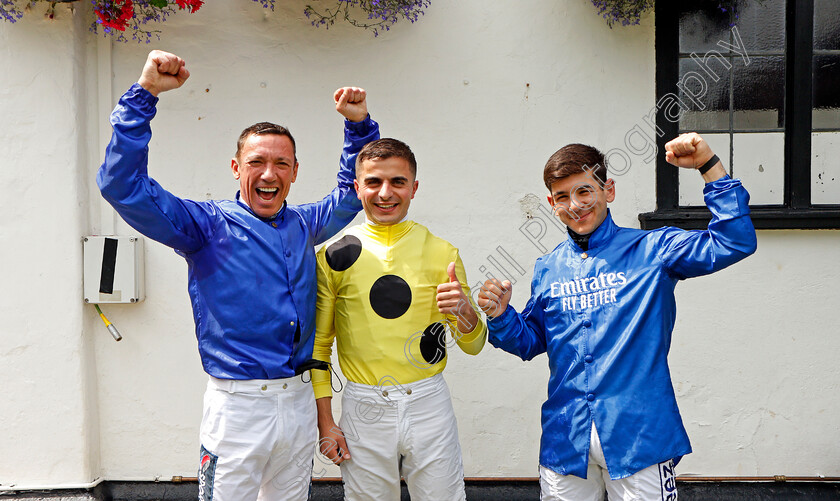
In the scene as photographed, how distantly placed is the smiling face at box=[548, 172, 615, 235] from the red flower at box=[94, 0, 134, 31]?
8.04 ft

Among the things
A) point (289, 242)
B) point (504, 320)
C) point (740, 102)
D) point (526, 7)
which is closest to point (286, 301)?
point (289, 242)

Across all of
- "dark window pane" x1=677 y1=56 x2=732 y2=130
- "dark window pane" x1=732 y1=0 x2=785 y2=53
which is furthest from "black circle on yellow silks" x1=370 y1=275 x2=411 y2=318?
"dark window pane" x1=732 y1=0 x2=785 y2=53

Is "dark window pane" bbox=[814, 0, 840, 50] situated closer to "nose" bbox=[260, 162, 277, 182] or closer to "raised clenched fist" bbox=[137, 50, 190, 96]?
"nose" bbox=[260, 162, 277, 182]

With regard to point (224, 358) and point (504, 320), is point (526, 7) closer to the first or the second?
point (504, 320)

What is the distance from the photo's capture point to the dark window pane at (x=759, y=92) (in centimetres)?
377

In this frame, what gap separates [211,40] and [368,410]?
2.43m

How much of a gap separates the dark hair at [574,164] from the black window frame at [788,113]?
1328mm

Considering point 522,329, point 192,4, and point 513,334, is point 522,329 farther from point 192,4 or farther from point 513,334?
point 192,4

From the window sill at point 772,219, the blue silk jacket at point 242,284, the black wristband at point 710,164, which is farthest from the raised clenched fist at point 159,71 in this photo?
the window sill at point 772,219

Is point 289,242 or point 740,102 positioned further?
point 740,102

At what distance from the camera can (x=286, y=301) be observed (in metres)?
2.45

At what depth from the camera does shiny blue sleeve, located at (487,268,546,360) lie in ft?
7.98

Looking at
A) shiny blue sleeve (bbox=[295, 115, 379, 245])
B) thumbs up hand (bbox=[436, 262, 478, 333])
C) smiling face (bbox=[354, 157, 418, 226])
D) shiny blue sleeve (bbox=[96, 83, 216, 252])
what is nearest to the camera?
shiny blue sleeve (bbox=[96, 83, 216, 252])

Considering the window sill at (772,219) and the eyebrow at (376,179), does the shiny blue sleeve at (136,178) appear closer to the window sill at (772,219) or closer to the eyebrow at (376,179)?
the eyebrow at (376,179)
